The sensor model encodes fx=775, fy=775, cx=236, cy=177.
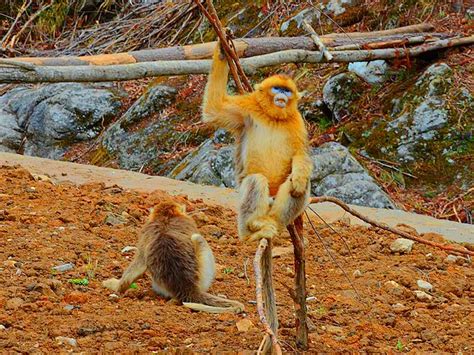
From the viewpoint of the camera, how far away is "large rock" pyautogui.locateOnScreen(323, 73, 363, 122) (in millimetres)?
11914

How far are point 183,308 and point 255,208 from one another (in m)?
1.13

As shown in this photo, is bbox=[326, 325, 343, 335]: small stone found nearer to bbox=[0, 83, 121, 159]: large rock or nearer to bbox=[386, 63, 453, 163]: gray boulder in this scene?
bbox=[386, 63, 453, 163]: gray boulder

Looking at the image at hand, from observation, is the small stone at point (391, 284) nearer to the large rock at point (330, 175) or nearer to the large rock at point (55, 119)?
the large rock at point (330, 175)

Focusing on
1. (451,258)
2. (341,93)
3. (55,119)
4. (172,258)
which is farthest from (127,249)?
(55,119)

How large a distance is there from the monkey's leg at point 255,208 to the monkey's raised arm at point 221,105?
1.24 feet

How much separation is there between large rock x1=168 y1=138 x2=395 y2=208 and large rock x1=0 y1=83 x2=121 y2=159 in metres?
4.25

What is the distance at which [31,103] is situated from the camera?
50.0 ft

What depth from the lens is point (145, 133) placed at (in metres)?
13.7

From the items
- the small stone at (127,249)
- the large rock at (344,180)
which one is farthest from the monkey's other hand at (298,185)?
the large rock at (344,180)

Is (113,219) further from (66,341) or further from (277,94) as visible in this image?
(277,94)

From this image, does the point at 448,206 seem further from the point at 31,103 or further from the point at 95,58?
the point at 31,103

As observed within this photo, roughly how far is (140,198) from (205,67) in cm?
160

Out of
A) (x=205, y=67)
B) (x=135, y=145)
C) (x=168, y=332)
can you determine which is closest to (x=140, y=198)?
(x=205, y=67)

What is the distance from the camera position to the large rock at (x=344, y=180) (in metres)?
9.88
